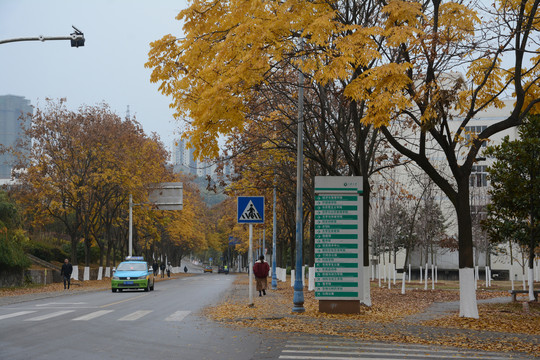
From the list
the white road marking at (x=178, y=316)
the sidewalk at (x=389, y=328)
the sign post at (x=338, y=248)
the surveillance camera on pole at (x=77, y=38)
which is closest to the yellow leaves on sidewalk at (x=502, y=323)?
the sidewalk at (x=389, y=328)

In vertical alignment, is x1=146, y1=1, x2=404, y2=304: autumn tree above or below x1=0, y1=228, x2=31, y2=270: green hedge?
above

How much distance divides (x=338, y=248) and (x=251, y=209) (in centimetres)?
334

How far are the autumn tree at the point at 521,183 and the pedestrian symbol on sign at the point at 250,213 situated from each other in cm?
928

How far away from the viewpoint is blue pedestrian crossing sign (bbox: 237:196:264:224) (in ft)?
67.3

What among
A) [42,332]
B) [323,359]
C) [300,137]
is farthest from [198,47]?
[323,359]

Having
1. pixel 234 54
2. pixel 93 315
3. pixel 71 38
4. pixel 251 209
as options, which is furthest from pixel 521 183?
pixel 71 38

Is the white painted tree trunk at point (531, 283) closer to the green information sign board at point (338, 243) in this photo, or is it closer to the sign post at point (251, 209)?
the green information sign board at point (338, 243)

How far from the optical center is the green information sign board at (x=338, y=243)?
18.5 metres

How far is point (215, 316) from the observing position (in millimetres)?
17922

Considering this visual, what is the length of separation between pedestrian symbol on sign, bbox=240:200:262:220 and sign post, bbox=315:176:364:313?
2.53m

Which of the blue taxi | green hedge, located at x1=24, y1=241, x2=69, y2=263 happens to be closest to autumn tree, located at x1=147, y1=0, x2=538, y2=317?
the blue taxi

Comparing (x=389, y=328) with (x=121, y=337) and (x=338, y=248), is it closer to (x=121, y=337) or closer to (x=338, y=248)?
(x=338, y=248)

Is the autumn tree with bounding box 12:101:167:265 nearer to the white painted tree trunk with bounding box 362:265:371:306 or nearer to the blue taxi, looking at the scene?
the blue taxi

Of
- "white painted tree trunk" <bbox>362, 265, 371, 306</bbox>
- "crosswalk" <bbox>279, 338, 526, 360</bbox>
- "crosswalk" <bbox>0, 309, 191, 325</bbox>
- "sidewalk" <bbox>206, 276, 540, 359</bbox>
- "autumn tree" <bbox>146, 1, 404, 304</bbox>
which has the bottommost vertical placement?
"crosswalk" <bbox>0, 309, 191, 325</bbox>
